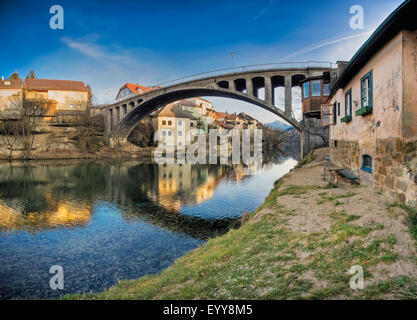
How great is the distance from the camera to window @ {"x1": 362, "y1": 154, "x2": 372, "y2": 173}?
862 cm

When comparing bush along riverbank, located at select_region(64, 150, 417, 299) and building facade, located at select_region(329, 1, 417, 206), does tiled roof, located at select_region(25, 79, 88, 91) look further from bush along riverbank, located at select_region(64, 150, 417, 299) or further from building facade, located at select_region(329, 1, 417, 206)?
bush along riverbank, located at select_region(64, 150, 417, 299)

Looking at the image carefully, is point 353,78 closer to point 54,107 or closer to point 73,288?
point 73,288

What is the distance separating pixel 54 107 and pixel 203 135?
35915mm

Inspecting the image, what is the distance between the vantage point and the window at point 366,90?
8.30 metres

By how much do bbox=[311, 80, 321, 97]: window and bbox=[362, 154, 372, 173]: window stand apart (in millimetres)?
12184

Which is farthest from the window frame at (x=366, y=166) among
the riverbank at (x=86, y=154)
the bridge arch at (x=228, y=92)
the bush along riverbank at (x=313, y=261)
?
the riverbank at (x=86, y=154)

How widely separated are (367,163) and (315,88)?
12947mm

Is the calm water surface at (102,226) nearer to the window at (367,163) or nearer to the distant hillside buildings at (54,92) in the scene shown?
the window at (367,163)

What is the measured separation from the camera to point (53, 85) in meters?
64.9

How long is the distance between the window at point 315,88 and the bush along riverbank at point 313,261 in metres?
14.6

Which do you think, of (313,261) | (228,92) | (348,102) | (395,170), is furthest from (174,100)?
(313,261)

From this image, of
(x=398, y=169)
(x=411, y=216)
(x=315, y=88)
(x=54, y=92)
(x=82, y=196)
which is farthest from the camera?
(x=54, y=92)

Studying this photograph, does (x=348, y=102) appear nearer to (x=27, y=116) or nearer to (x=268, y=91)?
(x=268, y=91)
